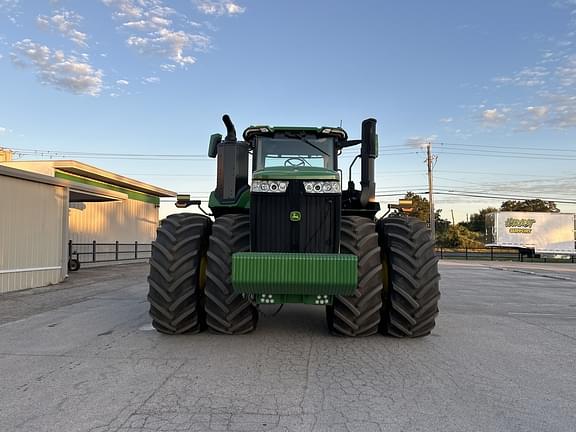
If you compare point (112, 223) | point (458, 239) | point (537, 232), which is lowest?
point (458, 239)

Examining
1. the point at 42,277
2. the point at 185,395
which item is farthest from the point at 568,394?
the point at 42,277

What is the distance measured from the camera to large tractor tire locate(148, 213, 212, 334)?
523cm

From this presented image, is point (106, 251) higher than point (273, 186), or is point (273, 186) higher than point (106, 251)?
point (273, 186)

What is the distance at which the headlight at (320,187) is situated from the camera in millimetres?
5008

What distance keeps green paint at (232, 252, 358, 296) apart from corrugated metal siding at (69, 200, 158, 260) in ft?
53.8

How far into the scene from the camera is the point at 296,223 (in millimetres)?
5043

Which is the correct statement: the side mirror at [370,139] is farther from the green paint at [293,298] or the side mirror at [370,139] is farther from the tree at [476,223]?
the tree at [476,223]

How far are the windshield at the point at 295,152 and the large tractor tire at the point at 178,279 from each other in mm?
1346

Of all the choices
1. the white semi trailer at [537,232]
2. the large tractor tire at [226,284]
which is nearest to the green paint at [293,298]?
the large tractor tire at [226,284]

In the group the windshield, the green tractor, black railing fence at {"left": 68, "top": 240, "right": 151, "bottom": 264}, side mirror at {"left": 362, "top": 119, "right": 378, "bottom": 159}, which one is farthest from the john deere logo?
black railing fence at {"left": 68, "top": 240, "right": 151, "bottom": 264}

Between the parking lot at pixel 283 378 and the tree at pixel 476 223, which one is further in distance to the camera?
the tree at pixel 476 223

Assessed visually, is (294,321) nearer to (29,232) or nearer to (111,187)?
(29,232)

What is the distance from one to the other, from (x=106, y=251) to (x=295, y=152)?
17370 millimetres

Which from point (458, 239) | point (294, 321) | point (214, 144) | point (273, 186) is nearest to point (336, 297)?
point (273, 186)
